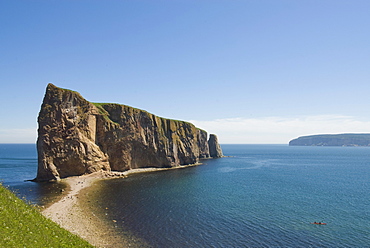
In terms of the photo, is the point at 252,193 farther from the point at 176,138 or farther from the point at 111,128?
the point at 176,138

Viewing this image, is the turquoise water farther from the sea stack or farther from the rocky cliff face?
the sea stack

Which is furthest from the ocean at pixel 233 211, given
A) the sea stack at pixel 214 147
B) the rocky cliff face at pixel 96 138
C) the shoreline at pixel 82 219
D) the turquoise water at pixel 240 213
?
the sea stack at pixel 214 147

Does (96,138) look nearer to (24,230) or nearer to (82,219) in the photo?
(82,219)

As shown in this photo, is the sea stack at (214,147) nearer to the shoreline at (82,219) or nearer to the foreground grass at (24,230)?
the shoreline at (82,219)

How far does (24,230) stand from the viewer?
17781 millimetres

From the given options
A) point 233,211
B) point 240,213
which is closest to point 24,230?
point 240,213

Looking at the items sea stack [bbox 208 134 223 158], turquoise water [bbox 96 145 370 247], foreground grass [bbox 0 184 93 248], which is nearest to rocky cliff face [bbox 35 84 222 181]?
turquoise water [bbox 96 145 370 247]

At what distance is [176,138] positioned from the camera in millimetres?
119938

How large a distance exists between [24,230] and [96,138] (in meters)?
71.8

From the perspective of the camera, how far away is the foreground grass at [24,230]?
51.8 feet

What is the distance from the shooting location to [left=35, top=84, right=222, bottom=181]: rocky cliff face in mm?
73062

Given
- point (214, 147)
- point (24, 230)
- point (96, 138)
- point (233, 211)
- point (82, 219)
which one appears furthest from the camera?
point (214, 147)

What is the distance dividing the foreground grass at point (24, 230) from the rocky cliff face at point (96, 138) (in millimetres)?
56057

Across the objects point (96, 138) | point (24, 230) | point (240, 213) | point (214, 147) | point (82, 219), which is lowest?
point (240, 213)
